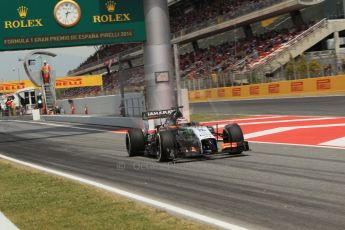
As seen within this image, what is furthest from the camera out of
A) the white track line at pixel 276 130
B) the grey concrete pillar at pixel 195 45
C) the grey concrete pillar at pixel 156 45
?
the grey concrete pillar at pixel 195 45

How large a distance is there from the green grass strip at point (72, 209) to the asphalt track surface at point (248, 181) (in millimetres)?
528

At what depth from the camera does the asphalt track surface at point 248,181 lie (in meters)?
5.31

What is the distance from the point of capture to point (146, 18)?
20078 millimetres

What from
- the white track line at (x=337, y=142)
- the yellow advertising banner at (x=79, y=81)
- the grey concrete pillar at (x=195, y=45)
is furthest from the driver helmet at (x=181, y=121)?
the yellow advertising banner at (x=79, y=81)

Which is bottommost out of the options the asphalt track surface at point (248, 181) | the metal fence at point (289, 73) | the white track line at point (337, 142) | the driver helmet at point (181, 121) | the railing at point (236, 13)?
the asphalt track surface at point (248, 181)

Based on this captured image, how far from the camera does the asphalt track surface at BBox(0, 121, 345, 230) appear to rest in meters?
5.31

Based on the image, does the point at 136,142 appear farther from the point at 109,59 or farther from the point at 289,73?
the point at 109,59

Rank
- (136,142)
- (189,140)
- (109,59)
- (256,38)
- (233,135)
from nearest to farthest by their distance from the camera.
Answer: (189,140) → (233,135) → (136,142) → (256,38) → (109,59)

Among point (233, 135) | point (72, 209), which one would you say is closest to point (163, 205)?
point (72, 209)

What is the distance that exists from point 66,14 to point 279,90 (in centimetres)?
1586

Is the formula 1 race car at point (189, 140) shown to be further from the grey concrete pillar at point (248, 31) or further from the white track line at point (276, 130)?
the grey concrete pillar at point (248, 31)

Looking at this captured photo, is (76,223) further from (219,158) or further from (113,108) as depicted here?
A: (113,108)

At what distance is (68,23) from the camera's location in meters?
19.5

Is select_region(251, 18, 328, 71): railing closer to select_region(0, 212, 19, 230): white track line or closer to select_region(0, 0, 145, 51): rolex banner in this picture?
select_region(0, 0, 145, 51): rolex banner
